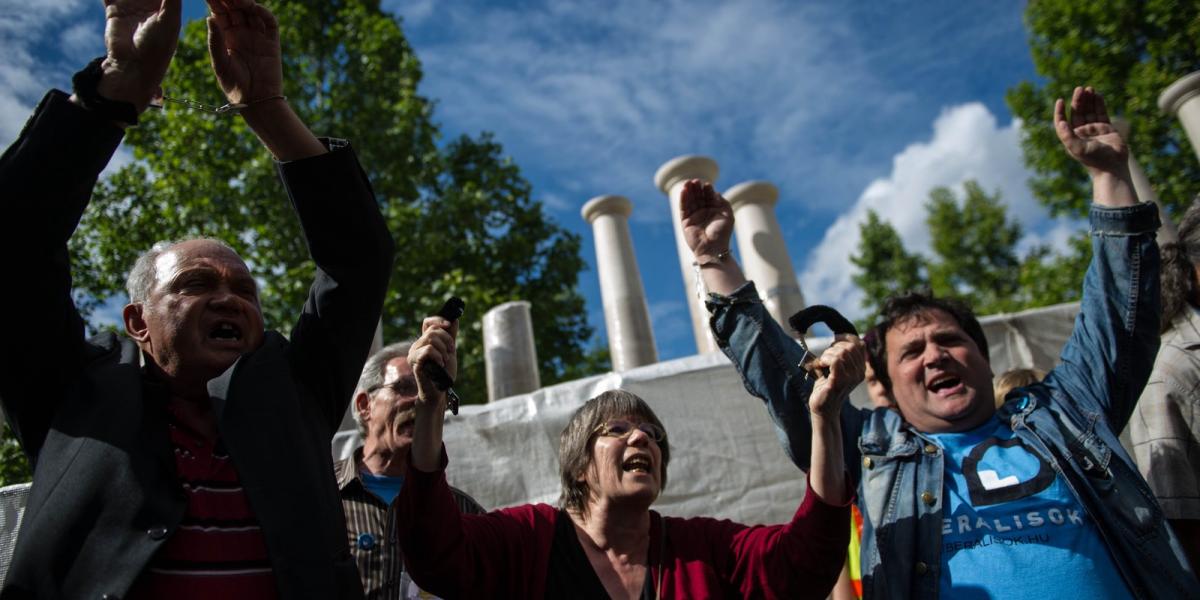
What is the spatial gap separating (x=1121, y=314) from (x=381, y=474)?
2.33m

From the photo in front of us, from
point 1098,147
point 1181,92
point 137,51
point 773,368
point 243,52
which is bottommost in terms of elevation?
point 773,368

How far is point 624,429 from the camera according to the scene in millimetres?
2396

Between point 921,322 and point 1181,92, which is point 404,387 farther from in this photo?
point 1181,92

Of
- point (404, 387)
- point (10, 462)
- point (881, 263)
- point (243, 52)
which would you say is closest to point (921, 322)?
point (404, 387)

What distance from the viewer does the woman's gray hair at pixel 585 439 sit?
2410mm

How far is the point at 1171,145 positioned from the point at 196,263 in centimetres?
1590

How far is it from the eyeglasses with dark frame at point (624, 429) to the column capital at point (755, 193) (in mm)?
5413

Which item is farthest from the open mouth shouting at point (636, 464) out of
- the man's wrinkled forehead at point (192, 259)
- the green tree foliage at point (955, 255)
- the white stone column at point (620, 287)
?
the green tree foliage at point (955, 255)

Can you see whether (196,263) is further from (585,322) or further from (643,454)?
(585,322)

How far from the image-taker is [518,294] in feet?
43.5

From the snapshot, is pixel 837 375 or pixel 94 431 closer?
pixel 94 431

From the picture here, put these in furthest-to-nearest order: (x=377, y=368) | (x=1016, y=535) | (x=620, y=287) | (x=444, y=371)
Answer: (x=620, y=287)
(x=377, y=368)
(x=1016, y=535)
(x=444, y=371)

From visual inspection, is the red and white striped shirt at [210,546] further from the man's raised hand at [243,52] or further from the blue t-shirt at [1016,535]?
the blue t-shirt at [1016,535]

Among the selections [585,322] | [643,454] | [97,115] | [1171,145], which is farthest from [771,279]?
[1171,145]
